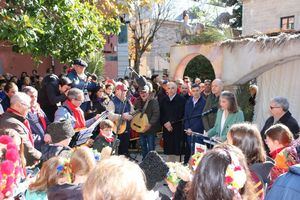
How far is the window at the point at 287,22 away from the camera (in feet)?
62.9

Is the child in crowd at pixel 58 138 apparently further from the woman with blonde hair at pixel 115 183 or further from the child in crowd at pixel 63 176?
the woman with blonde hair at pixel 115 183

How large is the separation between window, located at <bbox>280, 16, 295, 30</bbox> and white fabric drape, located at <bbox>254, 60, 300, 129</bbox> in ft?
34.9

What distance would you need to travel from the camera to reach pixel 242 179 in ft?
7.35

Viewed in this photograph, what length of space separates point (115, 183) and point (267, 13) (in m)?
20.2

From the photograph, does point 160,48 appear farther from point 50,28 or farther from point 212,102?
point 212,102

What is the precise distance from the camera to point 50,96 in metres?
6.65

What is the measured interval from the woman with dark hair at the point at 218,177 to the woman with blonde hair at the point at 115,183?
34 cm

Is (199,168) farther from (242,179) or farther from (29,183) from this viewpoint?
(29,183)

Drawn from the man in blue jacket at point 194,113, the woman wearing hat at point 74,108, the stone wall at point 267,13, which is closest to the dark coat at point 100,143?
the woman wearing hat at point 74,108

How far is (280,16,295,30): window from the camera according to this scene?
755 inches

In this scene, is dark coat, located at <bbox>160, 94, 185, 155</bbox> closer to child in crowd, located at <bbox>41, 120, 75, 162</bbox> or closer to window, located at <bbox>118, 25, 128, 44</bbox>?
child in crowd, located at <bbox>41, 120, 75, 162</bbox>

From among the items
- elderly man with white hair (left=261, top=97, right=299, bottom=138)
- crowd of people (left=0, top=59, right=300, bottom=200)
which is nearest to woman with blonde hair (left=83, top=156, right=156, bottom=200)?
crowd of people (left=0, top=59, right=300, bottom=200)

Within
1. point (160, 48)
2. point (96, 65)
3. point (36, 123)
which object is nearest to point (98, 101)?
point (36, 123)

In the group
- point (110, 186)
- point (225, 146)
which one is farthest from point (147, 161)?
point (110, 186)
